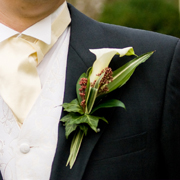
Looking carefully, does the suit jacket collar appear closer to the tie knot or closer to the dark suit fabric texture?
the dark suit fabric texture

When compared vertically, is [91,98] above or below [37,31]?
below

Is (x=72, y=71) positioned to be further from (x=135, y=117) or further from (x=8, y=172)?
(x=8, y=172)

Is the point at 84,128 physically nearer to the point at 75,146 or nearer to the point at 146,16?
the point at 75,146

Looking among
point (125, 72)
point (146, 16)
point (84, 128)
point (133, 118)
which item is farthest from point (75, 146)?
point (146, 16)

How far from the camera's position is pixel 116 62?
188 cm

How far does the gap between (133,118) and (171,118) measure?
0.65 ft

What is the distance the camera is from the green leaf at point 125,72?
5.87 feet

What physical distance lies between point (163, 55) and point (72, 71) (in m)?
0.48

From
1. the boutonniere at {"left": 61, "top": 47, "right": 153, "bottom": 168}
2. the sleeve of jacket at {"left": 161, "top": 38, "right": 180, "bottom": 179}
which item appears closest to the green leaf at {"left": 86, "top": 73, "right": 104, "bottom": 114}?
the boutonniere at {"left": 61, "top": 47, "right": 153, "bottom": 168}

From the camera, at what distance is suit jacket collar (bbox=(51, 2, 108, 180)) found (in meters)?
1.71

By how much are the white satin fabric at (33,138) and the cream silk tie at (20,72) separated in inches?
1.7

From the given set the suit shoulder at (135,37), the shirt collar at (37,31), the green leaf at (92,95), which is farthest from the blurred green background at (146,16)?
the green leaf at (92,95)

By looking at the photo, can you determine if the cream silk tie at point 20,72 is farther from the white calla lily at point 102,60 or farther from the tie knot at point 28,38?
the white calla lily at point 102,60

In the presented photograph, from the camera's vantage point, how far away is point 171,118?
188 cm
